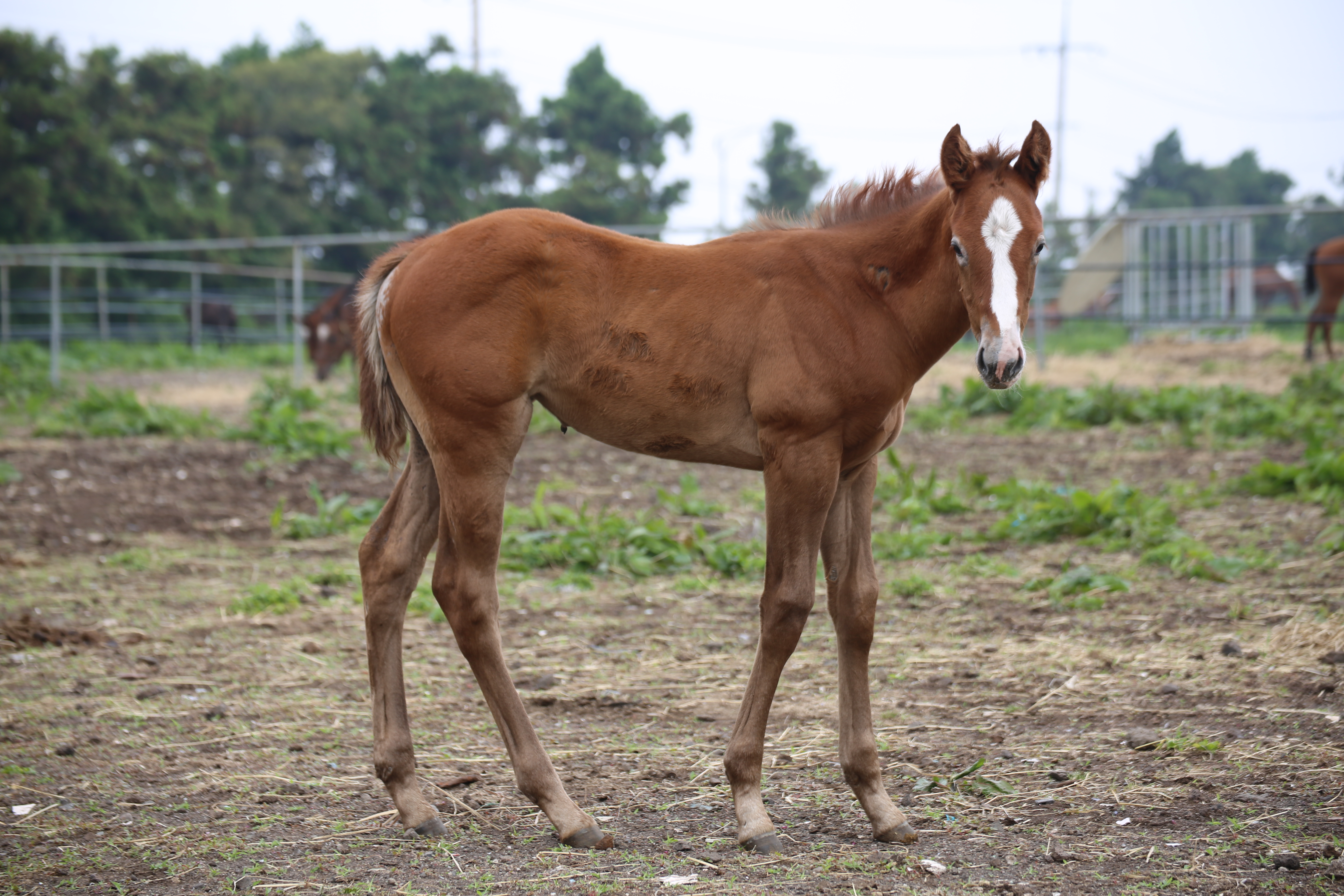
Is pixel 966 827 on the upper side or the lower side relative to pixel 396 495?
lower

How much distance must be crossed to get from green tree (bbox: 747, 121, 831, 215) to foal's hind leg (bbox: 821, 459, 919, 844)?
41.1 metres

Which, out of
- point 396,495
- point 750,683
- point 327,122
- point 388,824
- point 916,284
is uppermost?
point 327,122

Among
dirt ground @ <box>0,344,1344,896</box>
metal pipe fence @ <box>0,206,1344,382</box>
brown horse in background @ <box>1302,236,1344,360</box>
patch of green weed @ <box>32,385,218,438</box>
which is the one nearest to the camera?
dirt ground @ <box>0,344,1344,896</box>

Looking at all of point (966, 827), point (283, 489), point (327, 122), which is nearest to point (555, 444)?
point (283, 489)

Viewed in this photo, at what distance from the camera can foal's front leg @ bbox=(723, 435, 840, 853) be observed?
286cm

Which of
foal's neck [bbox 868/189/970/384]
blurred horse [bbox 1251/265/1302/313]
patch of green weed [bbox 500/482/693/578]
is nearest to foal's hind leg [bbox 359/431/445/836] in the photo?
foal's neck [bbox 868/189/970/384]

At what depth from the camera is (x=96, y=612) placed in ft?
17.3

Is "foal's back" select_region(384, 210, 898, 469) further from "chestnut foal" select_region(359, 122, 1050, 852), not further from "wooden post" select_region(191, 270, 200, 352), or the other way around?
"wooden post" select_region(191, 270, 200, 352)

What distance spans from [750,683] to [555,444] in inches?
285

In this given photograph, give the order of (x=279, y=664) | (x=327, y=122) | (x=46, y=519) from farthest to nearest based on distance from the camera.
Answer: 1. (x=327, y=122)
2. (x=46, y=519)
3. (x=279, y=664)

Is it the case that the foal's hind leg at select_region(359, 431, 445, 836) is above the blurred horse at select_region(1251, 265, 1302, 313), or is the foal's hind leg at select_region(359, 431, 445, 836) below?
below

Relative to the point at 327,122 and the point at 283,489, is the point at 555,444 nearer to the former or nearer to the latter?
the point at 283,489

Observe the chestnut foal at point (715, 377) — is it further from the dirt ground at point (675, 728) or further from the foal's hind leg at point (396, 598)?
the dirt ground at point (675, 728)

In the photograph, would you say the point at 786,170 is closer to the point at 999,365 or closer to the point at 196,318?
the point at 196,318
